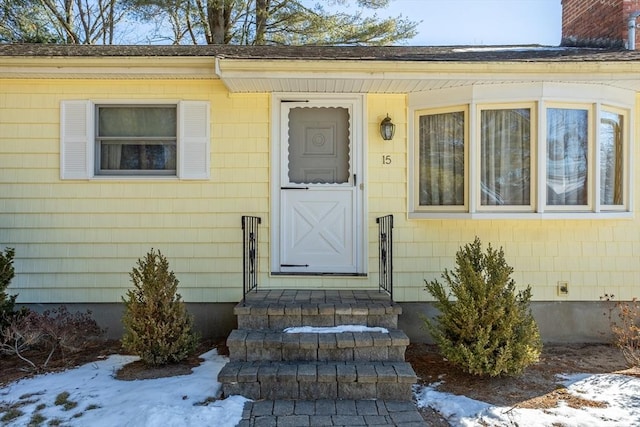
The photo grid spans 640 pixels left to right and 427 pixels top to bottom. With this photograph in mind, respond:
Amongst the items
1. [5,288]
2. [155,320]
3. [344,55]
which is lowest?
[155,320]

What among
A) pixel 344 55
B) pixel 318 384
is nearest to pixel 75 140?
pixel 344 55

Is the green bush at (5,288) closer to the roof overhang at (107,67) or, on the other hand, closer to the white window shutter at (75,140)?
the white window shutter at (75,140)

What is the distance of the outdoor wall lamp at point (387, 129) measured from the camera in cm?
479

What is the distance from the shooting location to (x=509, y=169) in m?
4.64

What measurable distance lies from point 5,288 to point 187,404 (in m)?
2.66

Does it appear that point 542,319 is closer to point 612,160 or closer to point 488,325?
point 488,325

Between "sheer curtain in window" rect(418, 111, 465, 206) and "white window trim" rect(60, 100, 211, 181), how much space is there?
2.51 meters

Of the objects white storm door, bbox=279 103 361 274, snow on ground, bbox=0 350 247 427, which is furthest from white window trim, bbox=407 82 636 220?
snow on ground, bbox=0 350 247 427

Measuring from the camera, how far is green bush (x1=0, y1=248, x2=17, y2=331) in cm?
427

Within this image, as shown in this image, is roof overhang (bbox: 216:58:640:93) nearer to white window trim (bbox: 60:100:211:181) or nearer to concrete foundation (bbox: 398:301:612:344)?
white window trim (bbox: 60:100:211:181)

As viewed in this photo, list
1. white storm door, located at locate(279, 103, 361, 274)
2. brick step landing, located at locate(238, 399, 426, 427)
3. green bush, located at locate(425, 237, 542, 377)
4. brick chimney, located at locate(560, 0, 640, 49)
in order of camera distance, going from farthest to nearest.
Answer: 1. brick chimney, located at locate(560, 0, 640, 49)
2. white storm door, located at locate(279, 103, 361, 274)
3. green bush, located at locate(425, 237, 542, 377)
4. brick step landing, located at locate(238, 399, 426, 427)

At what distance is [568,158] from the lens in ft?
15.2

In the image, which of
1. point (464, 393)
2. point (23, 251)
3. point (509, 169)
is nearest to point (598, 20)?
point (509, 169)

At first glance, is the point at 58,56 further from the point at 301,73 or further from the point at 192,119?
the point at 301,73
